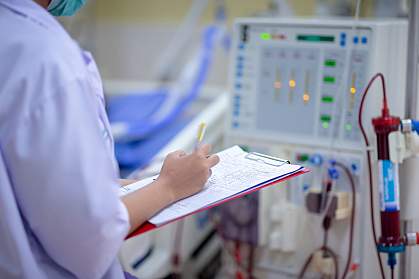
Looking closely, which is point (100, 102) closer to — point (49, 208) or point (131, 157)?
point (49, 208)

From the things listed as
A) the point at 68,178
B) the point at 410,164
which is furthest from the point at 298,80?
the point at 68,178

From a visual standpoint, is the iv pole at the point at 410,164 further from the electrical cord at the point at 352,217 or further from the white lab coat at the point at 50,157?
the white lab coat at the point at 50,157

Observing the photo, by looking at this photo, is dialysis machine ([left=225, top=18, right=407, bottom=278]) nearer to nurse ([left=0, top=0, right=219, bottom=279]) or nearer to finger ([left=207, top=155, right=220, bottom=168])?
finger ([left=207, top=155, right=220, bottom=168])

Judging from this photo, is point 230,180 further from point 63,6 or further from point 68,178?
point 63,6

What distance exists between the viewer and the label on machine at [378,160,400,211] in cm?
137

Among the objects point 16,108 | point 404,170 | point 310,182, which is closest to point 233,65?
point 310,182

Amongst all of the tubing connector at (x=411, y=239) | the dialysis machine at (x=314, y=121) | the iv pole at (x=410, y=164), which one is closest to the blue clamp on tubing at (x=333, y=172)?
the dialysis machine at (x=314, y=121)

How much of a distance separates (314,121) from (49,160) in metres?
0.95

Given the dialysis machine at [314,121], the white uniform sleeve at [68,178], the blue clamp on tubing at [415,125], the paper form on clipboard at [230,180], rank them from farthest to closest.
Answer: the dialysis machine at [314,121], the blue clamp on tubing at [415,125], the paper form on clipboard at [230,180], the white uniform sleeve at [68,178]

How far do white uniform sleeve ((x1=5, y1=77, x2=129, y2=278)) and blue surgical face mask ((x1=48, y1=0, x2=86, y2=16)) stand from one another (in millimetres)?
→ 266

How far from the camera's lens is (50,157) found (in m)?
0.91

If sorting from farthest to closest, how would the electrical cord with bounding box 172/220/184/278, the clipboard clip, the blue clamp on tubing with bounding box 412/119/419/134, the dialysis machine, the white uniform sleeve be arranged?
1. the electrical cord with bounding box 172/220/184/278
2. the dialysis machine
3. the blue clamp on tubing with bounding box 412/119/419/134
4. the clipboard clip
5. the white uniform sleeve

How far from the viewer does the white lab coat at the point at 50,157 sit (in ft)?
2.99

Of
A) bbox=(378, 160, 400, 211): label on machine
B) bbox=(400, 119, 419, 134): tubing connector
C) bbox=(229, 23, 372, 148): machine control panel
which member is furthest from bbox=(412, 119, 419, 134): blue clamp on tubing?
bbox=(229, 23, 372, 148): machine control panel
